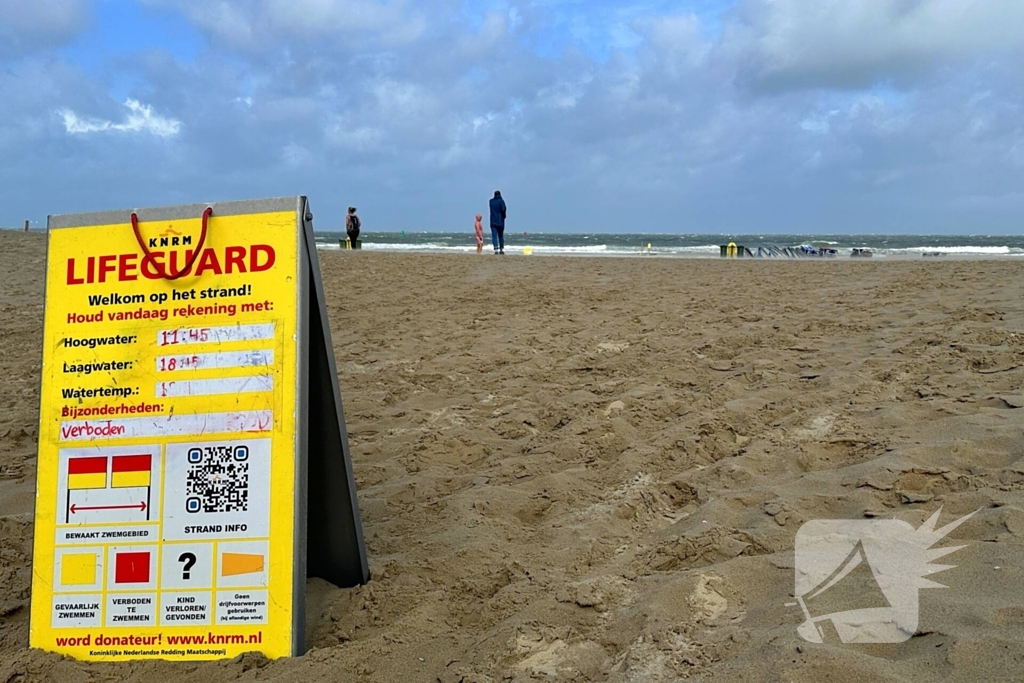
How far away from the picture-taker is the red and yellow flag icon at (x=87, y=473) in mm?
2623

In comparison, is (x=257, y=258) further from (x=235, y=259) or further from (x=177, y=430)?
(x=177, y=430)

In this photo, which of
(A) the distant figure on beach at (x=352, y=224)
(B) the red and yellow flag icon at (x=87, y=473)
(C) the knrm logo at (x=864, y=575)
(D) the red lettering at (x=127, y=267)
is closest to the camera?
(C) the knrm logo at (x=864, y=575)

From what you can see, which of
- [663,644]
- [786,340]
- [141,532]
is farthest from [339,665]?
[786,340]

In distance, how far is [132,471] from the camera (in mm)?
2613

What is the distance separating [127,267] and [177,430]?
24.2 inches

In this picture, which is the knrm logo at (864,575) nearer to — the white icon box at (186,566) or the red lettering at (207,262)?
the white icon box at (186,566)

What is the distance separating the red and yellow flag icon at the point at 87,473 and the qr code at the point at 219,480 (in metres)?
0.31

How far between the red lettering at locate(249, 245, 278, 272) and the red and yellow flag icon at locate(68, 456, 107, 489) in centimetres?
81

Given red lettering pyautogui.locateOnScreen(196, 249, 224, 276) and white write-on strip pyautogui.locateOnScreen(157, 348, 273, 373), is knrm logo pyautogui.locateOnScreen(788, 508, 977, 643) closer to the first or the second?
white write-on strip pyautogui.locateOnScreen(157, 348, 273, 373)

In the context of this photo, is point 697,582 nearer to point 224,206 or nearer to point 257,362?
point 257,362

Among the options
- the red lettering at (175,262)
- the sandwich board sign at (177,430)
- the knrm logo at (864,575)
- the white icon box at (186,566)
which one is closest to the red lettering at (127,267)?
the sandwich board sign at (177,430)

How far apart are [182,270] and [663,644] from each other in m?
1.96

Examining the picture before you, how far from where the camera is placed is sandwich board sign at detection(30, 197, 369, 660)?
252cm

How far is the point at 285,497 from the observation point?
253 centimetres
